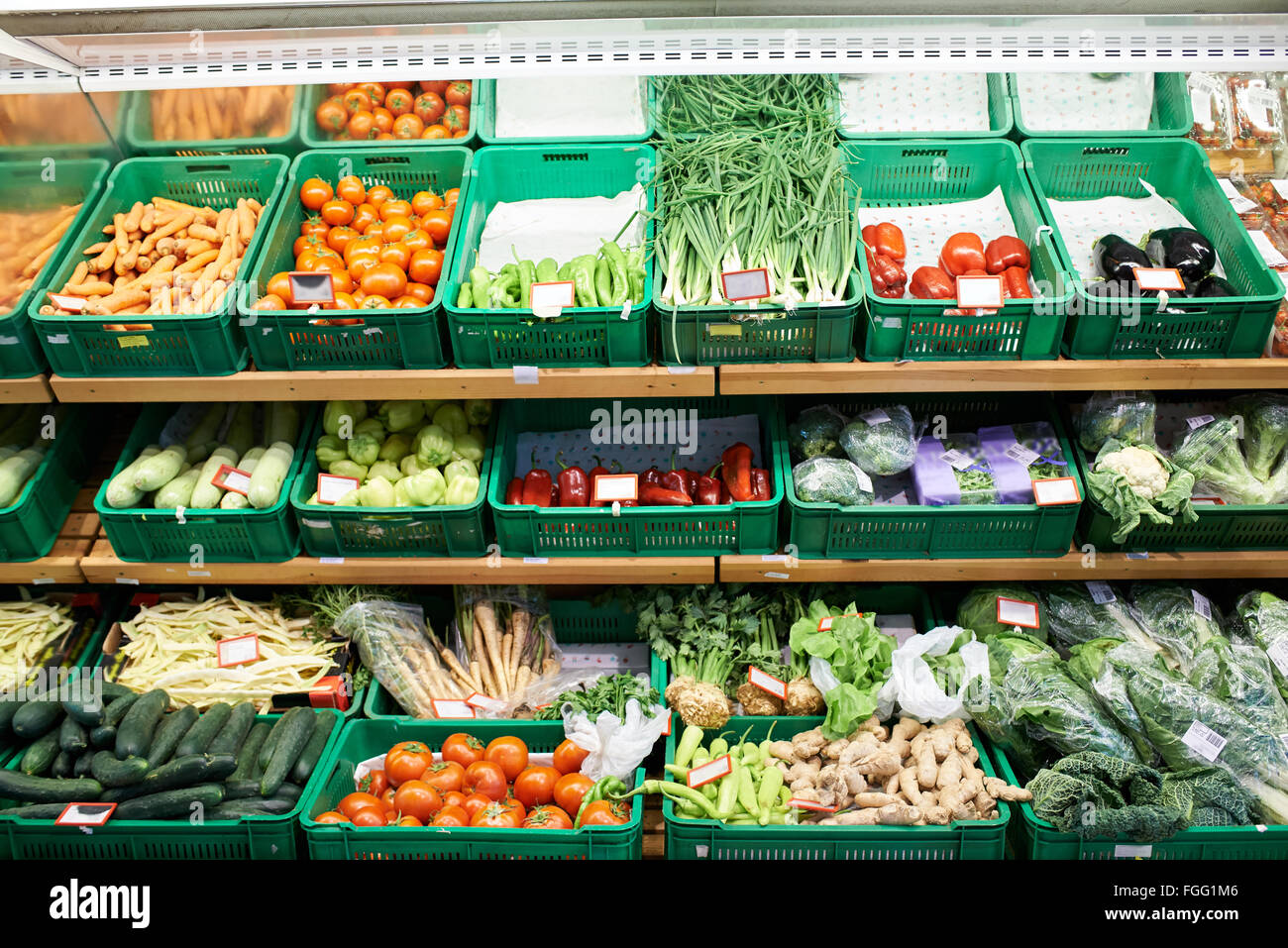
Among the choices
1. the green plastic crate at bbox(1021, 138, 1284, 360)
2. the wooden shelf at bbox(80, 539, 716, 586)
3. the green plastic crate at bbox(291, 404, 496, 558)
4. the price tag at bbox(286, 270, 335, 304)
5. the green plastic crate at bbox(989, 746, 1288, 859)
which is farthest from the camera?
the wooden shelf at bbox(80, 539, 716, 586)

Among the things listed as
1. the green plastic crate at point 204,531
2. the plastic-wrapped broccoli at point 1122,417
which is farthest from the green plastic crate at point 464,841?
the plastic-wrapped broccoli at point 1122,417

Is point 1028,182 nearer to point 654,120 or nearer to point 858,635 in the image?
point 654,120

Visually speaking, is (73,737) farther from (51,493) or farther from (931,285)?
(931,285)

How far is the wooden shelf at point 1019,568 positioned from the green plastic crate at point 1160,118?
154 cm

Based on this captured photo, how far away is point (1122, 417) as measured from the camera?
3281mm

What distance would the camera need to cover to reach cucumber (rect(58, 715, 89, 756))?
3082 mm

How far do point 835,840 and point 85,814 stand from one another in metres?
2.28

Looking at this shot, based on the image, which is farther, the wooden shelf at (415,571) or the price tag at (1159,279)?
the wooden shelf at (415,571)

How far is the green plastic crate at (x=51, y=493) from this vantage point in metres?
3.29

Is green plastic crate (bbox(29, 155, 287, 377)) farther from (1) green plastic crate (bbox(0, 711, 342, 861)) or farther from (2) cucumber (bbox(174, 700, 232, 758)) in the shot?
(1) green plastic crate (bbox(0, 711, 342, 861))

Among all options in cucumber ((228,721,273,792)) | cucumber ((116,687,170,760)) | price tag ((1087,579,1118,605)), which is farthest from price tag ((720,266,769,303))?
cucumber ((116,687,170,760))

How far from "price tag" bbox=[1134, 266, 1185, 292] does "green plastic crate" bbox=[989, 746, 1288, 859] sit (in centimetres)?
162

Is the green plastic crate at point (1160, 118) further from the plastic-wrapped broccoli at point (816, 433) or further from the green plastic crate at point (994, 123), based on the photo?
the plastic-wrapped broccoli at point (816, 433)
